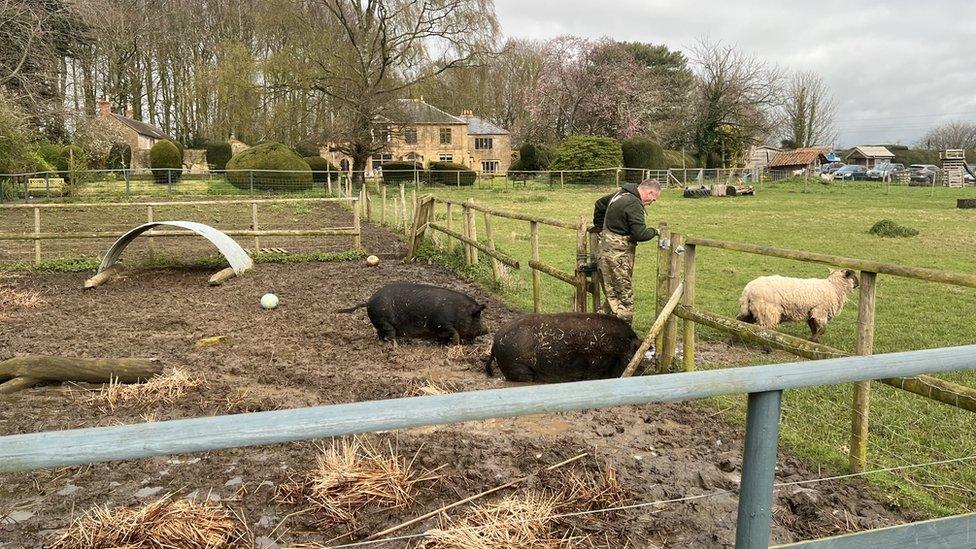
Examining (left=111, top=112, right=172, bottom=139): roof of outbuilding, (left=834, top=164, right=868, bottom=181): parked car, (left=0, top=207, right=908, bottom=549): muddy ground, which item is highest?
(left=111, top=112, right=172, bottom=139): roof of outbuilding

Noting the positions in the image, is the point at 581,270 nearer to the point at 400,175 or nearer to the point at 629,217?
Result: the point at 629,217

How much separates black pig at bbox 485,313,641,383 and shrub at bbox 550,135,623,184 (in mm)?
34031

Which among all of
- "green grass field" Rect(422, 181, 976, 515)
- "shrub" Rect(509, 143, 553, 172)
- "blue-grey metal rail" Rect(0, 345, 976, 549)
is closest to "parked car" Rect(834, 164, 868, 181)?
"shrub" Rect(509, 143, 553, 172)

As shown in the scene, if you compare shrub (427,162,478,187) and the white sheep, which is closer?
the white sheep

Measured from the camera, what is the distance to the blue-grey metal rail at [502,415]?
116 centimetres

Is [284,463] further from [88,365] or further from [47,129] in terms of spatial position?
[47,129]

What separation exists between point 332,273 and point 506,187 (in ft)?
84.0

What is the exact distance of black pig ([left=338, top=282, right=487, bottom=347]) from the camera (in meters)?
7.41

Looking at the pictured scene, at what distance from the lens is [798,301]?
7.40m

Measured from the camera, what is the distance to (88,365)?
5.86 m

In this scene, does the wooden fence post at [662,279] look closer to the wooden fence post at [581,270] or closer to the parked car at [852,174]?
the wooden fence post at [581,270]

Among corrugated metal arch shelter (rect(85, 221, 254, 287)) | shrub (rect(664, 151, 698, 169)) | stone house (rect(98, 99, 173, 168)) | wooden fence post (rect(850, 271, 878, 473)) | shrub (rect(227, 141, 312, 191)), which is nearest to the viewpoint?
wooden fence post (rect(850, 271, 878, 473))

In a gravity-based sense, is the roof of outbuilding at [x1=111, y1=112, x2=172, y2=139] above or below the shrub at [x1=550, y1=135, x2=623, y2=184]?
above

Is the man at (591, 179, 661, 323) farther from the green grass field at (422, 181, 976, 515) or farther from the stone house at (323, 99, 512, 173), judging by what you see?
the stone house at (323, 99, 512, 173)
